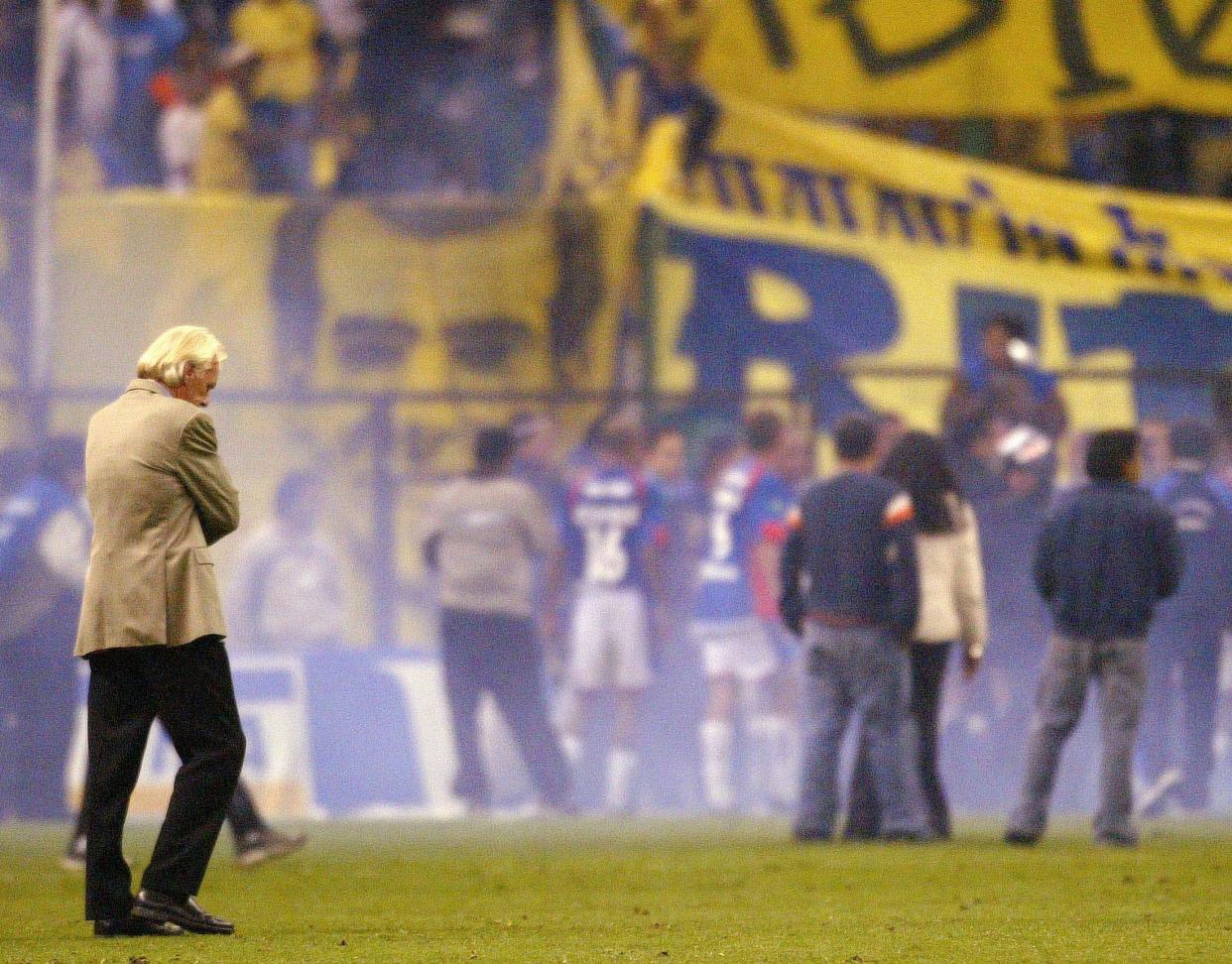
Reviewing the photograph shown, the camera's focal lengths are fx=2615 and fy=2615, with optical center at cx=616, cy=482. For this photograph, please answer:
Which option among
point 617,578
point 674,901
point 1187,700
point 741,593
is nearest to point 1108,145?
point 1187,700

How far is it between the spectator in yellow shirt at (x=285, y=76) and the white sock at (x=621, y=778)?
6664 millimetres

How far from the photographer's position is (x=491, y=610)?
48.3 ft

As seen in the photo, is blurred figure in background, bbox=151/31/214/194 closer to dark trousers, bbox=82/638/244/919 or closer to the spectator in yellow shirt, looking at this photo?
the spectator in yellow shirt

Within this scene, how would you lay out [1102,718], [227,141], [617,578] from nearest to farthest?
1. [1102,718]
2. [617,578]
3. [227,141]

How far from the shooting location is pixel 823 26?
18.7 metres

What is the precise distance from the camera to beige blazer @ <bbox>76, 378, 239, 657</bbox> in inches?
300

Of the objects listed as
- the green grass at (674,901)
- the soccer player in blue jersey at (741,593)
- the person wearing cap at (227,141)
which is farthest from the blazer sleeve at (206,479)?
the person wearing cap at (227,141)

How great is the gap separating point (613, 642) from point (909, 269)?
155 inches

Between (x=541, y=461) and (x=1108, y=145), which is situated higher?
(x=1108, y=145)

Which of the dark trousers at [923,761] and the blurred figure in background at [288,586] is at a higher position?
the blurred figure in background at [288,586]

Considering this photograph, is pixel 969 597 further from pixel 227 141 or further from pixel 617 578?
pixel 227 141

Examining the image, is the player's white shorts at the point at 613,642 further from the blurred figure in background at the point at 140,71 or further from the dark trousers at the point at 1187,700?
the blurred figure in background at the point at 140,71

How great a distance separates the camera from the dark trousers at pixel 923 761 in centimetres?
1227

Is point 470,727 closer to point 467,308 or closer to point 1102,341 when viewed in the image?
point 467,308
